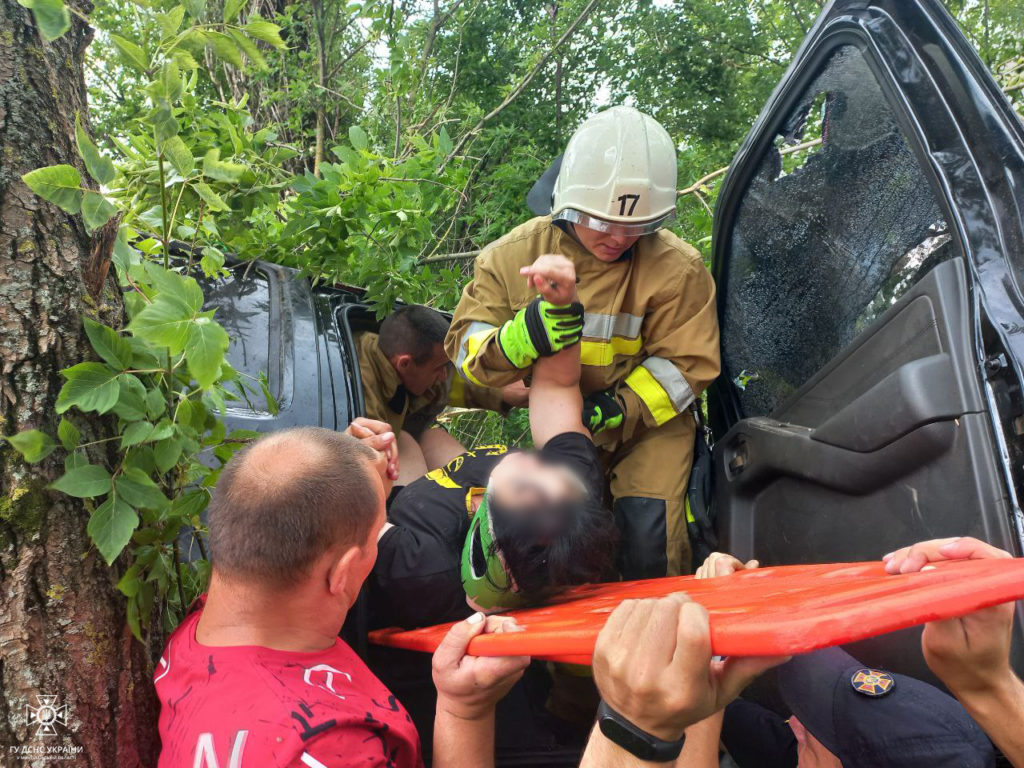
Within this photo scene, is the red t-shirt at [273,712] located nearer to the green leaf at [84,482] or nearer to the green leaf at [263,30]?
the green leaf at [84,482]

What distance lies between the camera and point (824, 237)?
222 centimetres

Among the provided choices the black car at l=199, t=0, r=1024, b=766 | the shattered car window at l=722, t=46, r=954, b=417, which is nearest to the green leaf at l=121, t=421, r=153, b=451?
the black car at l=199, t=0, r=1024, b=766

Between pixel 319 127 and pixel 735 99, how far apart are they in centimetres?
479

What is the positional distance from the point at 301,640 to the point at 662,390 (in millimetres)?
1529

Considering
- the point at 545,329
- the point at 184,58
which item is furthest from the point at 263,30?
the point at 545,329

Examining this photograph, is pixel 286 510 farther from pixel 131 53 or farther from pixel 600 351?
pixel 600 351

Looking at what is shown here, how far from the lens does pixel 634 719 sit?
99 cm

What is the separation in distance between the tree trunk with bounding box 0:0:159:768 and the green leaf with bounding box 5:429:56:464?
5cm

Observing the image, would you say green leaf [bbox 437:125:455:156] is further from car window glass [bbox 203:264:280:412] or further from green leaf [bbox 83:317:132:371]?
green leaf [bbox 83:317:132:371]

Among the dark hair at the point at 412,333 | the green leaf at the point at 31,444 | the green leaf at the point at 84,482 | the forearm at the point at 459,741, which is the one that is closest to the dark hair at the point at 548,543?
the forearm at the point at 459,741

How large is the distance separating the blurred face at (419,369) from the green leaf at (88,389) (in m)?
1.77

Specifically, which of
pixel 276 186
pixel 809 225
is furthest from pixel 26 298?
pixel 809 225

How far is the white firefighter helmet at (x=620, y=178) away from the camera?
8.01 feet

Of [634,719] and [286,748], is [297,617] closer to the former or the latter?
[286,748]
